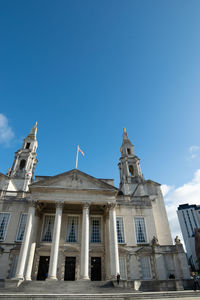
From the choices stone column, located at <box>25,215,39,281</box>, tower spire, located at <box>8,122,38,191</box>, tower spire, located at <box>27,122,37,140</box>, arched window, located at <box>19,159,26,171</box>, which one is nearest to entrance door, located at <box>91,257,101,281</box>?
stone column, located at <box>25,215,39,281</box>

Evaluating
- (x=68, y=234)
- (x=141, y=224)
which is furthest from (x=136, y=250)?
(x=68, y=234)

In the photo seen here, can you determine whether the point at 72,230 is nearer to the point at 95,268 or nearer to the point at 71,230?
the point at 71,230

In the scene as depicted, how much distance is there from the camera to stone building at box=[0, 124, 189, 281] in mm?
20188

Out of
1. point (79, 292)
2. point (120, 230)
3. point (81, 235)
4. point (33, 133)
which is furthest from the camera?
point (33, 133)

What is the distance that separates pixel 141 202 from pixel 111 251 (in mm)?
8682

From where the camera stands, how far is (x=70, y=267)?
21344 millimetres

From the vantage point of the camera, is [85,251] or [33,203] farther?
[33,203]

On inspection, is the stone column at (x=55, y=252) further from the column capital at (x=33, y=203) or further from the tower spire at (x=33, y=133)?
the tower spire at (x=33, y=133)

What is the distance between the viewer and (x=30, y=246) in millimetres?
19359

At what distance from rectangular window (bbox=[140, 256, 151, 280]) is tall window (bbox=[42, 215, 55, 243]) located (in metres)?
11.3

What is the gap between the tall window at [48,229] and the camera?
74.3ft

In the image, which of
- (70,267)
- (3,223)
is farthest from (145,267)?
(3,223)

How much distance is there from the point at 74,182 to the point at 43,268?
10.2m

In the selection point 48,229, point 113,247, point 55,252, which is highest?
point 48,229
